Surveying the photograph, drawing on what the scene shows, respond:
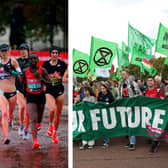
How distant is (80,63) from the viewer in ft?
9.53

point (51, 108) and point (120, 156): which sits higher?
point (51, 108)

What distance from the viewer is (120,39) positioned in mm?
2877

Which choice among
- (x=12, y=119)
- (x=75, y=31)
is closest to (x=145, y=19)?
(x=75, y=31)

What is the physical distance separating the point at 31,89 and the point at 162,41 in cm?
154

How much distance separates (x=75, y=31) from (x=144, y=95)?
96 centimetres

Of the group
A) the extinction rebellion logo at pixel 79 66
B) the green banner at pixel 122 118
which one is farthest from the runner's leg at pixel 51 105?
the extinction rebellion logo at pixel 79 66

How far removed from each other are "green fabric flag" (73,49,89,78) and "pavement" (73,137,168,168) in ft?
2.40

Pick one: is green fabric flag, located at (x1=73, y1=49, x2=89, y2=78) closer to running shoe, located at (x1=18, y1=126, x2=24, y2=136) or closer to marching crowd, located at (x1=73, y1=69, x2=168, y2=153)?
marching crowd, located at (x1=73, y1=69, x2=168, y2=153)

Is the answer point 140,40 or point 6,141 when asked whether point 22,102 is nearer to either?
point 6,141

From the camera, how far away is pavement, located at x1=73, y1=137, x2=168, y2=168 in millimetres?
2951

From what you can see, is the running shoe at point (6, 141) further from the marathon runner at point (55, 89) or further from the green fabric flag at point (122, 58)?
the green fabric flag at point (122, 58)

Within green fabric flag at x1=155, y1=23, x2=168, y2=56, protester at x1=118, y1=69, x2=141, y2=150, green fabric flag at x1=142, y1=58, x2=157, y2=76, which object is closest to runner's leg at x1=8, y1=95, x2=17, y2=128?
protester at x1=118, y1=69, x2=141, y2=150

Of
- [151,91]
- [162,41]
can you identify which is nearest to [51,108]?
[151,91]

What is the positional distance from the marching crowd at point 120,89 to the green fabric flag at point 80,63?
112mm
